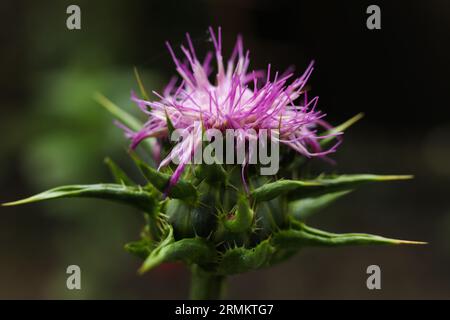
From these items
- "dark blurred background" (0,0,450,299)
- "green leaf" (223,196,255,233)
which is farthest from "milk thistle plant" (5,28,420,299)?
"dark blurred background" (0,0,450,299)

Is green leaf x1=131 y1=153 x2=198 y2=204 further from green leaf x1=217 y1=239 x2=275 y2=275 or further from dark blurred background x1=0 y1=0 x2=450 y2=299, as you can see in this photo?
dark blurred background x1=0 y1=0 x2=450 y2=299

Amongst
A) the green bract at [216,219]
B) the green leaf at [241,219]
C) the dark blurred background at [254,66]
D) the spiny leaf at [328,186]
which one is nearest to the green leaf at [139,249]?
the green bract at [216,219]

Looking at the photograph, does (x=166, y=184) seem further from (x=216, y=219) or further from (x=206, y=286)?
(x=206, y=286)

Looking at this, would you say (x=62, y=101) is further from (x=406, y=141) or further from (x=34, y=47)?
(x=406, y=141)

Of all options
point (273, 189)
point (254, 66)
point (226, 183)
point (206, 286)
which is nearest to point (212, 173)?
point (226, 183)

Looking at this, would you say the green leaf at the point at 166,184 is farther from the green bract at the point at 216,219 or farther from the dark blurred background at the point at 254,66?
the dark blurred background at the point at 254,66
